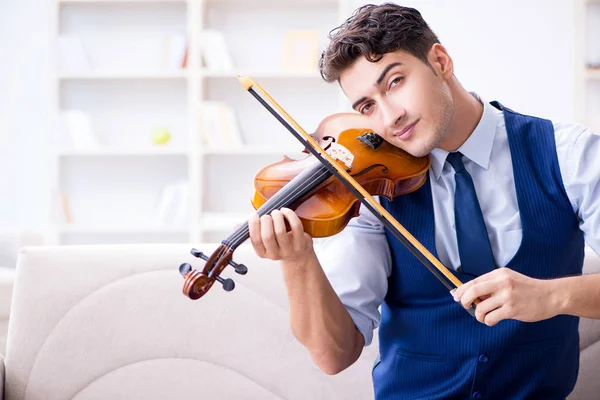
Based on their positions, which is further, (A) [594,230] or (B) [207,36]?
(B) [207,36]

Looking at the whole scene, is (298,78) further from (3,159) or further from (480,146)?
(480,146)

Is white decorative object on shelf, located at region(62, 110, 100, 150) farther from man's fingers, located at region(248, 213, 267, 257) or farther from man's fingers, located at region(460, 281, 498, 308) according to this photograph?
man's fingers, located at region(460, 281, 498, 308)

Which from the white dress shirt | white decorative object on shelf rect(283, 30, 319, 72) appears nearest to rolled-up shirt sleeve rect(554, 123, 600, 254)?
the white dress shirt

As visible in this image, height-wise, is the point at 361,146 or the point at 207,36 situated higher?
the point at 207,36

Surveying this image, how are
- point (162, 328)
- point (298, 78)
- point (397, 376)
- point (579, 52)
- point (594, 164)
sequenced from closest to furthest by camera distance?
1. point (594, 164)
2. point (397, 376)
3. point (162, 328)
4. point (579, 52)
5. point (298, 78)

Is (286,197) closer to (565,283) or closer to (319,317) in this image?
(319,317)

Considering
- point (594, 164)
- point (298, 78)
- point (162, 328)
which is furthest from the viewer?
point (298, 78)

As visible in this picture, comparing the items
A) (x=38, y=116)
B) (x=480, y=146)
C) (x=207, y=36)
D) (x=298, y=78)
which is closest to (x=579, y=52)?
(x=298, y=78)

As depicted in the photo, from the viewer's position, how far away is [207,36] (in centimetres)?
403

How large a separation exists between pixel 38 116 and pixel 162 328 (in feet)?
10.3

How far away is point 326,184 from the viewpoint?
1.23 metres

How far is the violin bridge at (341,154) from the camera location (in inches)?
49.6

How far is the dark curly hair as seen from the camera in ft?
4.04

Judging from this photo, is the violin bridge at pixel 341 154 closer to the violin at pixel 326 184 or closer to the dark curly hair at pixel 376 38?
the violin at pixel 326 184
